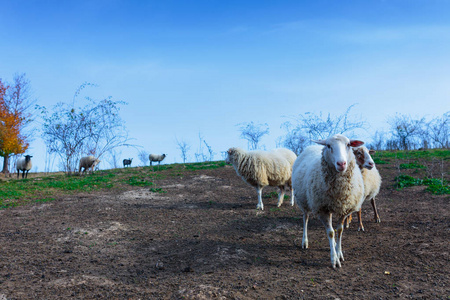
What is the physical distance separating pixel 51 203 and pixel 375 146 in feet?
113

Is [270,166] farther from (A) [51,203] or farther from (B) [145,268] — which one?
(A) [51,203]

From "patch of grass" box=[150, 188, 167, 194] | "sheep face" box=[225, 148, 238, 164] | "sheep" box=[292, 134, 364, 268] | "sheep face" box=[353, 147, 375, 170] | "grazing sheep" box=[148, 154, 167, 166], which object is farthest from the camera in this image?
"grazing sheep" box=[148, 154, 167, 166]

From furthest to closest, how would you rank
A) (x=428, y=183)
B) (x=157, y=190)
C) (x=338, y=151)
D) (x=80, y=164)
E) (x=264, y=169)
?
(x=80, y=164) → (x=157, y=190) → (x=428, y=183) → (x=264, y=169) → (x=338, y=151)

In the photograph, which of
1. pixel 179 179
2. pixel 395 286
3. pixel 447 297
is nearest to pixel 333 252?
pixel 395 286

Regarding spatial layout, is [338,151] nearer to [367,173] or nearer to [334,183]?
[334,183]

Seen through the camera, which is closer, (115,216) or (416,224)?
(416,224)

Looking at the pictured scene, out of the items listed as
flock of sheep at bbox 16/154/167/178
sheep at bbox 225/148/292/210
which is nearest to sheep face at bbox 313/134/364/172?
sheep at bbox 225/148/292/210

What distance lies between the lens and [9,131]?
2414 centimetres

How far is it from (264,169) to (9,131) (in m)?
23.5

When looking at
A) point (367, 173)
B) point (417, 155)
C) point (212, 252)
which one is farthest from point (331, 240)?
point (417, 155)

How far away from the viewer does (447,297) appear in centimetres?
387

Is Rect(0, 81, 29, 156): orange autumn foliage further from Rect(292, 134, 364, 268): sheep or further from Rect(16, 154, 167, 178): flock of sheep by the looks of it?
Rect(292, 134, 364, 268): sheep

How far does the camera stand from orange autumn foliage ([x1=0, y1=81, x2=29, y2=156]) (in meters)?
23.9

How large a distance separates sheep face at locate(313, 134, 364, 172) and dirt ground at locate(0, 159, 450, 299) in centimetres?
168
